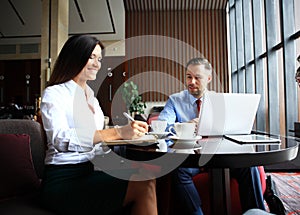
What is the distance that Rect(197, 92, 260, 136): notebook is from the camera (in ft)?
4.61

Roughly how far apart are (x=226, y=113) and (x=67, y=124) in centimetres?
83

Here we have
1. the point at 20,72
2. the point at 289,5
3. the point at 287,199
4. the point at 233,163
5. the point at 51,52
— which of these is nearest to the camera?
the point at 233,163

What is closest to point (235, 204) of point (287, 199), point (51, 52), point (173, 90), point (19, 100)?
point (287, 199)

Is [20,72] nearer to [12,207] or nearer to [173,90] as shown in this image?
[173,90]

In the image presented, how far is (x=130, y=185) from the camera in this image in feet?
3.28

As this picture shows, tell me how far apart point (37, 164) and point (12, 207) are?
50cm

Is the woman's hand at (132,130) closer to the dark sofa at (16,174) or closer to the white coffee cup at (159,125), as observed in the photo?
the white coffee cup at (159,125)

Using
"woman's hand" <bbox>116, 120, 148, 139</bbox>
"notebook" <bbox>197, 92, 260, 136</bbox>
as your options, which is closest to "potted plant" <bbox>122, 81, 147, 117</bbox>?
"notebook" <bbox>197, 92, 260, 136</bbox>

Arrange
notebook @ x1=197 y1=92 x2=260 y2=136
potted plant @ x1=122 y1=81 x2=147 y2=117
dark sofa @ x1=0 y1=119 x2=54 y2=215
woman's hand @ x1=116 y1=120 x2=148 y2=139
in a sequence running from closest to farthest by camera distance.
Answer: woman's hand @ x1=116 y1=120 x2=148 y2=139, dark sofa @ x1=0 y1=119 x2=54 y2=215, notebook @ x1=197 y1=92 x2=260 y2=136, potted plant @ x1=122 y1=81 x2=147 y2=117

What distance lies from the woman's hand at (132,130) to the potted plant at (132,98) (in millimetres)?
6115

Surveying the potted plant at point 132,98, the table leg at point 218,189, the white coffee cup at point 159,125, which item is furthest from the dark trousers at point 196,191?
the potted plant at point 132,98

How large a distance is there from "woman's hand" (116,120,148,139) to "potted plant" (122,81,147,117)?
611cm

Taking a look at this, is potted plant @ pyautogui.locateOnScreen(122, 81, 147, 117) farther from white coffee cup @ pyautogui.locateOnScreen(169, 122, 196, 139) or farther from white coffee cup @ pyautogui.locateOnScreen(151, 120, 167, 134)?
white coffee cup @ pyautogui.locateOnScreen(169, 122, 196, 139)

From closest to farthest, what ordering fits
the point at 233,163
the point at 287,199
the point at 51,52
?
the point at 233,163 → the point at 287,199 → the point at 51,52
